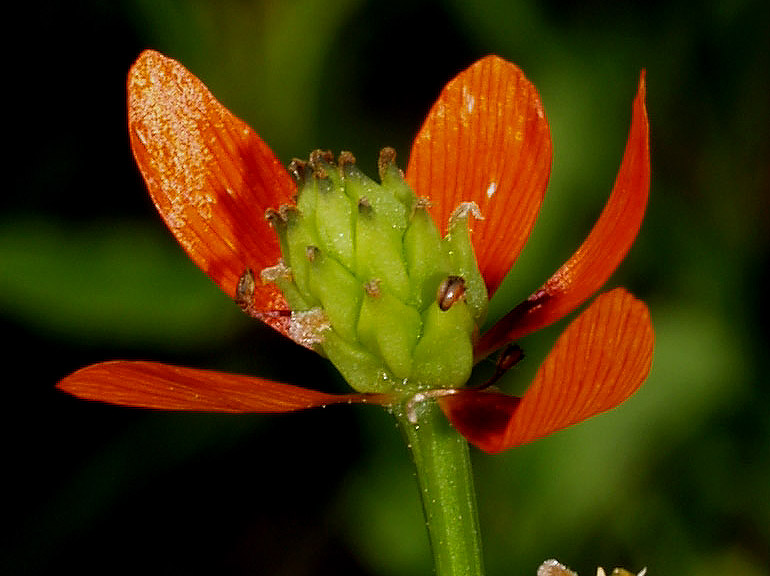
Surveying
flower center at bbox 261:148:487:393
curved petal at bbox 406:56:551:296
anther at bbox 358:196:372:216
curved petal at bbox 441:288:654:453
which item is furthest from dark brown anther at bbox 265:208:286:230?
curved petal at bbox 441:288:654:453

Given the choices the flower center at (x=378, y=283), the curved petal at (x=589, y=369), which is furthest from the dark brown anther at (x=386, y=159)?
the curved petal at (x=589, y=369)

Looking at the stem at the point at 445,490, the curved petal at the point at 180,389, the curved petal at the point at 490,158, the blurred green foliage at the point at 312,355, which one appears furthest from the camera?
the blurred green foliage at the point at 312,355

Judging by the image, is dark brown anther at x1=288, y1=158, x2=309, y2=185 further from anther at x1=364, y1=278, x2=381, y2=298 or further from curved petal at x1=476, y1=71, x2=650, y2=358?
curved petal at x1=476, y1=71, x2=650, y2=358

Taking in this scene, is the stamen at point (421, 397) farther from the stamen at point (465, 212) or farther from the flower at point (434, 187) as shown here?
the stamen at point (465, 212)

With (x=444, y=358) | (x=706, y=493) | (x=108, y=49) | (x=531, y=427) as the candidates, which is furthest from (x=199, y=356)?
(x=531, y=427)

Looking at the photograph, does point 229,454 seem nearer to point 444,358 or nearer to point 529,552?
point 529,552

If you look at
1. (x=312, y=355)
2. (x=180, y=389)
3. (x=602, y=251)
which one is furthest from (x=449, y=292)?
(x=312, y=355)
